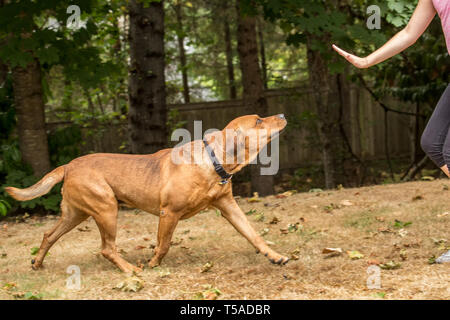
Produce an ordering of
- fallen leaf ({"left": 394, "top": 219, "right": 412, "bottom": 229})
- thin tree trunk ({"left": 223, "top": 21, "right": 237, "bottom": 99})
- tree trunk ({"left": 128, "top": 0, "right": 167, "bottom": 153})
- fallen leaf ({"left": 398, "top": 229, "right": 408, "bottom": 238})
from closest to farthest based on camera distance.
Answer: fallen leaf ({"left": 398, "top": 229, "right": 408, "bottom": 238}), fallen leaf ({"left": 394, "top": 219, "right": 412, "bottom": 229}), tree trunk ({"left": 128, "top": 0, "right": 167, "bottom": 153}), thin tree trunk ({"left": 223, "top": 21, "right": 237, "bottom": 99})

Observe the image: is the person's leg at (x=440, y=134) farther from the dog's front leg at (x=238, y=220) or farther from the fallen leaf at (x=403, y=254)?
the dog's front leg at (x=238, y=220)

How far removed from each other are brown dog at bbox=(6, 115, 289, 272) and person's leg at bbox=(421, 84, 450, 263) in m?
1.15

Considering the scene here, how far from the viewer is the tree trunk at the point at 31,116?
8.60m

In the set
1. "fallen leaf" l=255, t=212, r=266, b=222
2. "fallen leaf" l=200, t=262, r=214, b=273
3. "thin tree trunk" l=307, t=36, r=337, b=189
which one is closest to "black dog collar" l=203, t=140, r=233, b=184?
"fallen leaf" l=200, t=262, r=214, b=273

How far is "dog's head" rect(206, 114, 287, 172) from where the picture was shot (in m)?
4.18

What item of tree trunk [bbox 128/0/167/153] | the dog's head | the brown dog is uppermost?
tree trunk [bbox 128/0/167/153]

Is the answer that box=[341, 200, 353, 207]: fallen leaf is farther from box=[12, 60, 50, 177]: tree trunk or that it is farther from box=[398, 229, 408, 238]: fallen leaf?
box=[12, 60, 50, 177]: tree trunk

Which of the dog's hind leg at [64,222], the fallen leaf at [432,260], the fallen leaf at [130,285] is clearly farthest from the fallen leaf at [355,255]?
the dog's hind leg at [64,222]

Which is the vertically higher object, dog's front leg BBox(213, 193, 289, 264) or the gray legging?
the gray legging

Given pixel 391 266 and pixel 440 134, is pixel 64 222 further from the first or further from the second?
pixel 440 134

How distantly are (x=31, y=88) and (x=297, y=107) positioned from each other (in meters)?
7.29

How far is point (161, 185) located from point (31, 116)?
5287mm

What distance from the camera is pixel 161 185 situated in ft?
14.1

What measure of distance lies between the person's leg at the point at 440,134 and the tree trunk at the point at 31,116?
6704 mm
